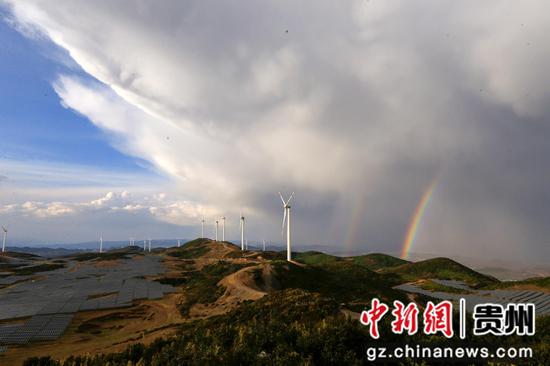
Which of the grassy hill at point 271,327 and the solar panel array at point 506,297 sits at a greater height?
the grassy hill at point 271,327

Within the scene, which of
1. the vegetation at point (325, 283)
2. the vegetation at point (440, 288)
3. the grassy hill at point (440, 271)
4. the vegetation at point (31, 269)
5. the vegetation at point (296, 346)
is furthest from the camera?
the vegetation at point (31, 269)

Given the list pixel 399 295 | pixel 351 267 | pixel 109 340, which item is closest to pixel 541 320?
pixel 109 340

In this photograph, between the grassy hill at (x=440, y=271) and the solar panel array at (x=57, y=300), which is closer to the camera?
the solar panel array at (x=57, y=300)

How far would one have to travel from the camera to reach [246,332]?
59.1 feet

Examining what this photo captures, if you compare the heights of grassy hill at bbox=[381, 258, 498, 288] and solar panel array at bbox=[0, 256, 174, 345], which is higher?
solar panel array at bbox=[0, 256, 174, 345]

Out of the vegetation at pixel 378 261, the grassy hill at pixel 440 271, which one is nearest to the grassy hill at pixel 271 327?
the grassy hill at pixel 440 271

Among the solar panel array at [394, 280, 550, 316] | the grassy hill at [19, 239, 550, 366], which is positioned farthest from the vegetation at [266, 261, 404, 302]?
the solar panel array at [394, 280, 550, 316]

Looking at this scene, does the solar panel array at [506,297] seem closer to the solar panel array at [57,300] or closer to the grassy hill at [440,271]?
the grassy hill at [440,271]

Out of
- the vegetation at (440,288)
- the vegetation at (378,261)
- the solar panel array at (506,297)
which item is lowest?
the vegetation at (378,261)

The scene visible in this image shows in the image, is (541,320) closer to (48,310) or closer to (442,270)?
(48,310)

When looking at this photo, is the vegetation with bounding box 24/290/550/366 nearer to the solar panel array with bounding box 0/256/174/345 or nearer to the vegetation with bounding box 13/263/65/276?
the solar panel array with bounding box 0/256/174/345

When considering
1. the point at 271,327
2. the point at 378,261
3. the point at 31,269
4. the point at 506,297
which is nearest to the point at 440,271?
the point at 378,261

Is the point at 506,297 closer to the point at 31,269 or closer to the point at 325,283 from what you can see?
the point at 325,283

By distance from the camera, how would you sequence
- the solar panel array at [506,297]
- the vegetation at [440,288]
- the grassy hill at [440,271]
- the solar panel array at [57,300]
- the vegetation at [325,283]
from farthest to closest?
the grassy hill at [440,271] < the vegetation at [440,288] < the vegetation at [325,283] < the solar panel array at [506,297] < the solar panel array at [57,300]
